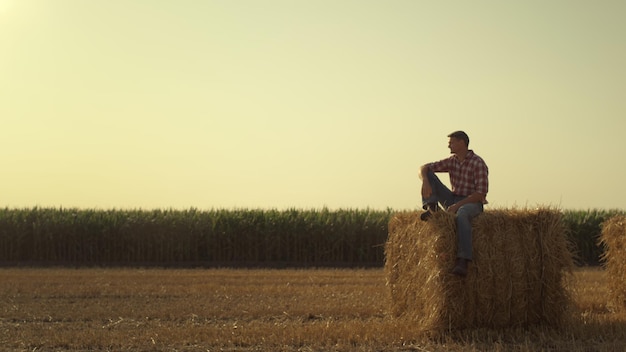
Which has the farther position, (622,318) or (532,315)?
(622,318)

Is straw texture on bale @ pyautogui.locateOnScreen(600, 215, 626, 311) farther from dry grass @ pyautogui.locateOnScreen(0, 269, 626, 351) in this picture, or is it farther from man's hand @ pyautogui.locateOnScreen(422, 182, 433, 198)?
man's hand @ pyautogui.locateOnScreen(422, 182, 433, 198)

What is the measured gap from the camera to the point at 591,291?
1480 cm

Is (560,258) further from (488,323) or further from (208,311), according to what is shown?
(208,311)

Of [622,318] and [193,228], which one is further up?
[193,228]

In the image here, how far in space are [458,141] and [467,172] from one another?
1.37ft

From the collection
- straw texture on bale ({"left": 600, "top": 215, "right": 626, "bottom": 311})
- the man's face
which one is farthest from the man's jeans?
straw texture on bale ({"left": 600, "top": 215, "right": 626, "bottom": 311})

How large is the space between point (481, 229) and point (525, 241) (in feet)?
2.23

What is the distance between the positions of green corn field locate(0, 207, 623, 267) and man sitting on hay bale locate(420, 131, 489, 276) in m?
16.9

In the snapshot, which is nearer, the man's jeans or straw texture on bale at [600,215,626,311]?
the man's jeans

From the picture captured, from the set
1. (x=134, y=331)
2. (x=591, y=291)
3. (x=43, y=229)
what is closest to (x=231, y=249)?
(x=43, y=229)

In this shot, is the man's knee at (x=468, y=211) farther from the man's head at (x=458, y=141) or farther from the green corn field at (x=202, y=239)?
the green corn field at (x=202, y=239)

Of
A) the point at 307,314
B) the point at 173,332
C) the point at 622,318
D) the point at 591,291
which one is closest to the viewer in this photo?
the point at 173,332

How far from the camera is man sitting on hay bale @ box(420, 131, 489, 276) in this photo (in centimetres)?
983

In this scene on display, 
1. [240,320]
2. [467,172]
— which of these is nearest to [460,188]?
[467,172]
